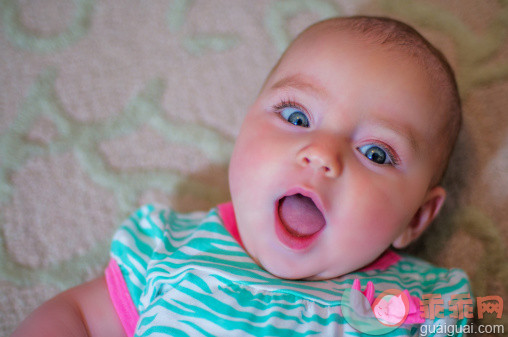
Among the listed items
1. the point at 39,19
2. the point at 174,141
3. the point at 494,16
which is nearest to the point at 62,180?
the point at 174,141

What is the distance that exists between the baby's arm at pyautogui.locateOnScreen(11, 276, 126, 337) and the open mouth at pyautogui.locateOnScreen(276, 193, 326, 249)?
1.15 ft

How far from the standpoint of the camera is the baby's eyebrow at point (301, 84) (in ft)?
2.68

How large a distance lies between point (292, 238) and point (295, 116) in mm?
220

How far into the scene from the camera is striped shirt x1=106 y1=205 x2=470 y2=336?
752 mm

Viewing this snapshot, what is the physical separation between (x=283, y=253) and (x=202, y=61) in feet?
2.07

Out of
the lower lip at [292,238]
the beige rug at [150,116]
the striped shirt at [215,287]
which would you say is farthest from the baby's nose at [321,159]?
the beige rug at [150,116]

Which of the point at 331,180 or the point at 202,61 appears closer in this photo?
the point at 331,180

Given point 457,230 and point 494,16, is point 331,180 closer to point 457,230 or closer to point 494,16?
point 457,230

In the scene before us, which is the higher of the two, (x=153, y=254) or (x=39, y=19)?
(x=39, y=19)

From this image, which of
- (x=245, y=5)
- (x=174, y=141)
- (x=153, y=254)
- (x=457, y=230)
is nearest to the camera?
(x=153, y=254)

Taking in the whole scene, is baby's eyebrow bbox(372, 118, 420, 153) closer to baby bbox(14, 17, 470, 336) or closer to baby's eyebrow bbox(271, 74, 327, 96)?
baby bbox(14, 17, 470, 336)

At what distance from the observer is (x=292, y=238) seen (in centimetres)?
78

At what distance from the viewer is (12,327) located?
0.92 meters

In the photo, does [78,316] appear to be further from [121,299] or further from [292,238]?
[292,238]
